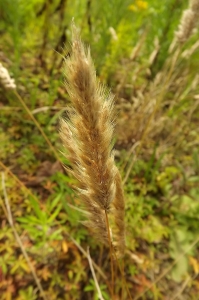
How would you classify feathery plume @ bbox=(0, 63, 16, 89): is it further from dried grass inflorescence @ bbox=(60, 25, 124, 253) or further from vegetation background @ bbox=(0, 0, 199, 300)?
dried grass inflorescence @ bbox=(60, 25, 124, 253)

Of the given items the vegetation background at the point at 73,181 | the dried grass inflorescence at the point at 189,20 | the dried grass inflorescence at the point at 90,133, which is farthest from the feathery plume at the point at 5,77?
the dried grass inflorescence at the point at 189,20

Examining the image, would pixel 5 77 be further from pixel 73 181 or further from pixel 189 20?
pixel 189 20

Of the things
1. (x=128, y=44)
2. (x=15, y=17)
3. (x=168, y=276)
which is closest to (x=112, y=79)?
(x=128, y=44)

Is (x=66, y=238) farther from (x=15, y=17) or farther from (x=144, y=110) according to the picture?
(x=15, y=17)

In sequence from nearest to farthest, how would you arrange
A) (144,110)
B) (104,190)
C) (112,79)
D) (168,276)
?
(104,190)
(168,276)
(144,110)
(112,79)

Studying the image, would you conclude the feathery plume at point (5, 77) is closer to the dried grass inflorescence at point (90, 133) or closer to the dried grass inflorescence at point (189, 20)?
the dried grass inflorescence at point (90, 133)

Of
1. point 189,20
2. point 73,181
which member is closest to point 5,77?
point 73,181
